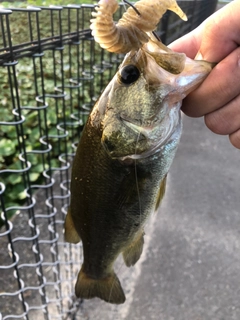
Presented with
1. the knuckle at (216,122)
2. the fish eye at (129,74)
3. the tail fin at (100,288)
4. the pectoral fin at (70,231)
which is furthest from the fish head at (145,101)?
the tail fin at (100,288)

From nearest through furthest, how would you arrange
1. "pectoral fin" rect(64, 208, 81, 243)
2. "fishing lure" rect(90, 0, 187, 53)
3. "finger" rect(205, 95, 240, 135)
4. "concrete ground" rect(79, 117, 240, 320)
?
"fishing lure" rect(90, 0, 187, 53), "finger" rect(205, 95, 240, 135), "pectoral fin" rect(64, 208, 81, 243), "concrete ground" rect(79, 117, 240, 320)

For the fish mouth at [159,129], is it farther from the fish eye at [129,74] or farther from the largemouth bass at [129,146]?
the fish eye at [129,74]

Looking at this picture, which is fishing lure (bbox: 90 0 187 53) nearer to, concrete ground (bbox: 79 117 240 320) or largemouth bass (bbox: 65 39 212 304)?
largemouth bass (bbox: 65 39 212 304)

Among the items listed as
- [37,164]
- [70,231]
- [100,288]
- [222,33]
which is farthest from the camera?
[37,164]

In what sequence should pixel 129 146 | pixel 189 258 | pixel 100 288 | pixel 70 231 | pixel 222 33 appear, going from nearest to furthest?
pixel 222 33
pixel 129 146
pixel 70 231
pixel 100 288
pixel 189 258

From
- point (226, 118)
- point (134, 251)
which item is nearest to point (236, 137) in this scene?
point (226, 118)

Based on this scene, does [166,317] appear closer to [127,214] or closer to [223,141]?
[127,214]

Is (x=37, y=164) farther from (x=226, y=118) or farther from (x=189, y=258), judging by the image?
(x=226, y=118)

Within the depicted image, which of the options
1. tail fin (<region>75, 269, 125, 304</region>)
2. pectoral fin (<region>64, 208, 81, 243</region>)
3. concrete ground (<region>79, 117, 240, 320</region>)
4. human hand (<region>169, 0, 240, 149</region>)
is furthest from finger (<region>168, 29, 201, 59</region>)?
concrete ground (<region>79, 117, 240, 320</region>)
